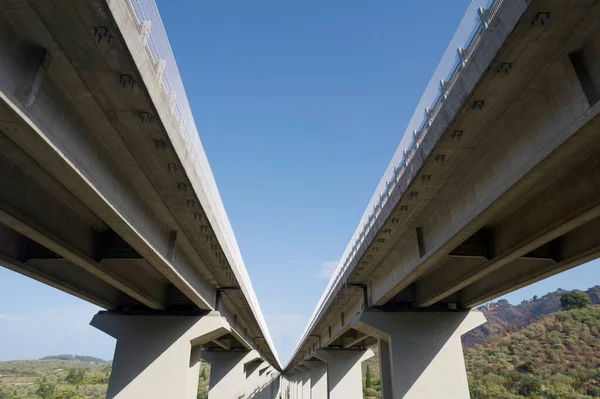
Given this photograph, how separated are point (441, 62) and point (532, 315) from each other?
560 feet

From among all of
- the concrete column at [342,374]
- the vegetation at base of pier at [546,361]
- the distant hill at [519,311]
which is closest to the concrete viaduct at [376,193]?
the concrete column at [342,374]

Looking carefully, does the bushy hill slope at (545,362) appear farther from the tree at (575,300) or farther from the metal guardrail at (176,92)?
the metal guardrail at (176,92)

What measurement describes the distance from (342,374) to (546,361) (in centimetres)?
3922

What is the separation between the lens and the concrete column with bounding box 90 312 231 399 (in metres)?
19.7

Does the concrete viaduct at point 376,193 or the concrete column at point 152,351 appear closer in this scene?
the concrete viaduct at point 376,193

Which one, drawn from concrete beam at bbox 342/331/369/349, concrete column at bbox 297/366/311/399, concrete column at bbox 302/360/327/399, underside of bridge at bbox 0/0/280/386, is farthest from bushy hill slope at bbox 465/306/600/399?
underside of bridge at bbox 0/0/280/386

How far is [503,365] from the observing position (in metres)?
64.0

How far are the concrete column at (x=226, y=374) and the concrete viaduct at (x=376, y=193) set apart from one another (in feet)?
86.6

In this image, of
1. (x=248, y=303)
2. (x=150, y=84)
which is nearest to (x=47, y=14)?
(x=150, y=84)

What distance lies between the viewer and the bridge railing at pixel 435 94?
7.20m

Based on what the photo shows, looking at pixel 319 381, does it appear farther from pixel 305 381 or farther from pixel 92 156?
pixel 92 156

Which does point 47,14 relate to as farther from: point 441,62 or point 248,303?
point 248,303

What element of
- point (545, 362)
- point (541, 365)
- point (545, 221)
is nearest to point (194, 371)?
point (545, 221)

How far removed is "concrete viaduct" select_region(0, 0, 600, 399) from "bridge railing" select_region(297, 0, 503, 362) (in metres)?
0.07
